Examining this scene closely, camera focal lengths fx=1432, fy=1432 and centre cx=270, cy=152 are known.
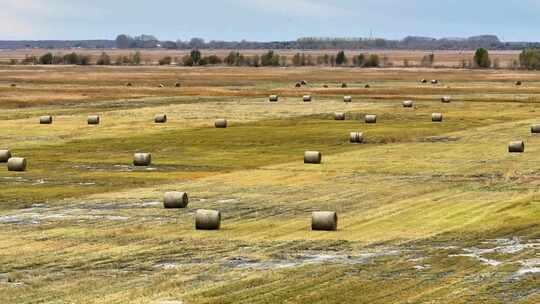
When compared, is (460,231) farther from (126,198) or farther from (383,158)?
(383,158)

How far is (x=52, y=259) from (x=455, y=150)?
3297 cm

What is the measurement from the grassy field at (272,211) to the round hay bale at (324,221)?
25 cm

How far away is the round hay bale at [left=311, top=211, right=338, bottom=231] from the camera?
35.5 m

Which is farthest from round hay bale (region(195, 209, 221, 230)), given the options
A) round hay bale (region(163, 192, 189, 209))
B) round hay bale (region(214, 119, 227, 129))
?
round hay bale (region(214, 119, 227, 129))

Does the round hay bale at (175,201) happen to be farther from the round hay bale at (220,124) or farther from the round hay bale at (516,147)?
the round hay bale at (220,124)

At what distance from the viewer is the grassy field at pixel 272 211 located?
2852 centimetres

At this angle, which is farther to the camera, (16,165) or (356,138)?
(356,138)

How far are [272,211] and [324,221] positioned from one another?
5.01 m

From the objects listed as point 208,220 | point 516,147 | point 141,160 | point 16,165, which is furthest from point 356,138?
point 208,220

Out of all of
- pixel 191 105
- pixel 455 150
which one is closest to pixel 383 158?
pixel 455 150

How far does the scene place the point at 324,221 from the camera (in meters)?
35.6

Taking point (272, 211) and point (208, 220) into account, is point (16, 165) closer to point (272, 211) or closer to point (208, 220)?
point (272, 211)

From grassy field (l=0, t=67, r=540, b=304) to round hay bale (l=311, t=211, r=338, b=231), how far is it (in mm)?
249

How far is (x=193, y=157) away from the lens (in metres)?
59.1
